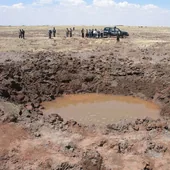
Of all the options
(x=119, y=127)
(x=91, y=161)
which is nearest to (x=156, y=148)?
(x=119, y=127)

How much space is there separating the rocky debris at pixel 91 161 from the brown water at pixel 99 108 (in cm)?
585

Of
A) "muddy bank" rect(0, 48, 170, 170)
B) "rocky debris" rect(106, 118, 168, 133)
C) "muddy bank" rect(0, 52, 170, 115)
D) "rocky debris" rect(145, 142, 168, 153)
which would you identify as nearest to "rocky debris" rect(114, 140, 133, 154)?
"muddy bank" rect(0, 48, 170, 170)

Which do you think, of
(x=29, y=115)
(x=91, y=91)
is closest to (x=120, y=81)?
(x=91, y=91)

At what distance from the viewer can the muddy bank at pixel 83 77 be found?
63.3 ft

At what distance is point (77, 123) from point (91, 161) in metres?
4.11

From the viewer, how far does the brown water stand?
1625 centimetres

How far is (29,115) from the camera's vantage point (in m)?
13.0

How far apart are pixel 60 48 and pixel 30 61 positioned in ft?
23.8

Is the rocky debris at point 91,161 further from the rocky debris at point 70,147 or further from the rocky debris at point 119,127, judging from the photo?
the rocky debris at point 119,127

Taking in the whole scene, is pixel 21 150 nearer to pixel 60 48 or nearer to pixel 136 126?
pixel 136 126

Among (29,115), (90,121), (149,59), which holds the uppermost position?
(149,59)

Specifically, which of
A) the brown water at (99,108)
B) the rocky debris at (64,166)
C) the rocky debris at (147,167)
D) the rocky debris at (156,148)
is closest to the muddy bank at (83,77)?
the brown water at (99,108)

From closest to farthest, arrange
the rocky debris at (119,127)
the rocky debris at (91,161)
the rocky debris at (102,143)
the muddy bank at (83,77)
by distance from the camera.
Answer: the rocky debris at (91,161) → the rocky debris at (102,143) → the rocky debris at (119,127) → the muddy bank at (83,77)

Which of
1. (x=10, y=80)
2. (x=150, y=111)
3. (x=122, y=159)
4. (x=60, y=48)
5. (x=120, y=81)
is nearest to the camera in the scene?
(x=122, y=159)
